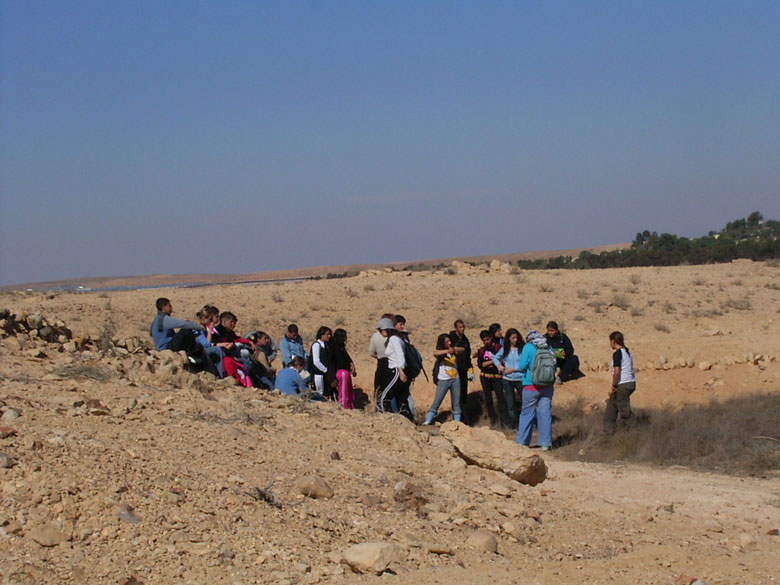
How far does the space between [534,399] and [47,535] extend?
7096 millimetres

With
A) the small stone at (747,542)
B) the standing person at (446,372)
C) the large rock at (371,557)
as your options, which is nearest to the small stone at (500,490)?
the small stone at (747,542)

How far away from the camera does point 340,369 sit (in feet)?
36.1

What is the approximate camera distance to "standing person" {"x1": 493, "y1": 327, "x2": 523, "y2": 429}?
1226cm

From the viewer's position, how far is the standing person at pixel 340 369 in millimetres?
10852

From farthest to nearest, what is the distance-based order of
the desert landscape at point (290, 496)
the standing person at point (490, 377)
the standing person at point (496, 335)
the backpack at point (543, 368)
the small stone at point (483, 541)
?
1. the standing person at point (496, 335)
2. the standing person at point (490, 377)
3. the backpack at point (543, 368)
4. the small stone at point (483, 541)
5. the desert landscape at point (290, 496)

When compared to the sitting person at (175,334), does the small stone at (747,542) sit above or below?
below

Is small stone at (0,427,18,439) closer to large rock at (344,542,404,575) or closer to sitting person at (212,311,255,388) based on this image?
large rock at (344,542,404,575)

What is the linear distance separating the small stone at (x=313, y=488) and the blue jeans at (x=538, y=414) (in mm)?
5013

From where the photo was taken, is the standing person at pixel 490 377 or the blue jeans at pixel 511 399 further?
the standing person at pixel 490 377

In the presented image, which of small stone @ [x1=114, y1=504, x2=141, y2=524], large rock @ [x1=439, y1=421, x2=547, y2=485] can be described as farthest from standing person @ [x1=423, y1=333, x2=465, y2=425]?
small stone @ [x1=114, y1=504, x2=141, y2=524]

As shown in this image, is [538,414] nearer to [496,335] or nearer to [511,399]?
[511,399]

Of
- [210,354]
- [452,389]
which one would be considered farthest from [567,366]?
[210,354]

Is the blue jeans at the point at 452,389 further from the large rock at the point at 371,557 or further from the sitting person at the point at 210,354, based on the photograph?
the large rock at the point at 371,557

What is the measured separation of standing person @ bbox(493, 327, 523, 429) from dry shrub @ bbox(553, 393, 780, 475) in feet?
2.49
